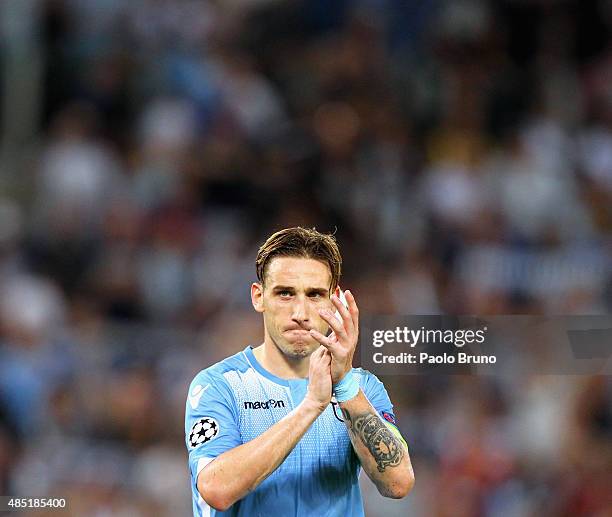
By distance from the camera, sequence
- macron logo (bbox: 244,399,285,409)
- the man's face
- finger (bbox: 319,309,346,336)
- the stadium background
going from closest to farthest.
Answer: finger (bbox: 319,309,346,336) → the man's face → macron logo (bbox: 244,399,285,409) → the stadium background

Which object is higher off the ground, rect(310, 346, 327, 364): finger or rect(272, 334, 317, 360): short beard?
rect(272, 334, 317, 360): short beard

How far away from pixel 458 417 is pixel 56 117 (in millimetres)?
3985

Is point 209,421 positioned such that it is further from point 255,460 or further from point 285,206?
point 285,206

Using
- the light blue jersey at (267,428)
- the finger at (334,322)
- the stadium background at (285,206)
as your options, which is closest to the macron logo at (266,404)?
the light blue jersey at (267,428)

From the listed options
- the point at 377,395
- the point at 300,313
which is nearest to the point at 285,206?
the point at 377,395

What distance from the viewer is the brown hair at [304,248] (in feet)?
11.9

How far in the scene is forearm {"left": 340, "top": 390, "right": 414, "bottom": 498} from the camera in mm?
3430

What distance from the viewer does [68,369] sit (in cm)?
690

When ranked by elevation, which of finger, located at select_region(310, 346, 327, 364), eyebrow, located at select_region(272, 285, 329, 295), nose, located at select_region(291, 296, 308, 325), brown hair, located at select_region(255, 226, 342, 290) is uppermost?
brown hair, located at select_region(255, 226, 342, 290)

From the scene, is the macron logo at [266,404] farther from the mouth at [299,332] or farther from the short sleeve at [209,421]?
the mouth at [299,332]

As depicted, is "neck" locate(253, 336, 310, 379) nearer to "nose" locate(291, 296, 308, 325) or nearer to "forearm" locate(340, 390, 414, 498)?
"nose" locate(291, 296, 308, 325)

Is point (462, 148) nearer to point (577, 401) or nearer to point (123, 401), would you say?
point (577, 401)

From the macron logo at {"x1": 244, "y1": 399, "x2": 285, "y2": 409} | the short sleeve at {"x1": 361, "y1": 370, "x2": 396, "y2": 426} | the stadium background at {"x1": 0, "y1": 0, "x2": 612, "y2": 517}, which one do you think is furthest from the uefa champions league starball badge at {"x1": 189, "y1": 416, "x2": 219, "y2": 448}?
the stadium background at {"x1": 0, "y1": 0, "x2": 612, "y2": 517}

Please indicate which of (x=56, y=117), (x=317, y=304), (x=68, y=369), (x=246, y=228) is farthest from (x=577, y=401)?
(x=56, y=117)
